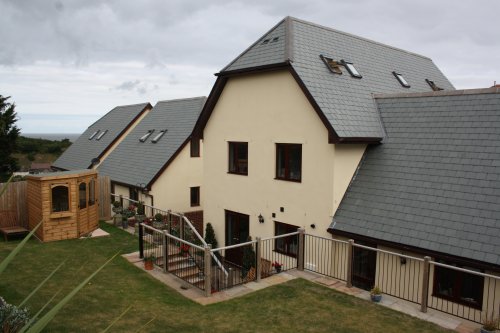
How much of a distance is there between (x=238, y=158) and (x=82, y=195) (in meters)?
8.00

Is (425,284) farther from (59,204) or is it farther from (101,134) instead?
(101,134)

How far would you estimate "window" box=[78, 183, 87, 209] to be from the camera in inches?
730

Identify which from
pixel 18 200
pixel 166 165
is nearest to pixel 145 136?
pixel 166 165

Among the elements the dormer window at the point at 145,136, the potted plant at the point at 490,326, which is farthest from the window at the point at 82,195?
the potted plant at the point at 490,326

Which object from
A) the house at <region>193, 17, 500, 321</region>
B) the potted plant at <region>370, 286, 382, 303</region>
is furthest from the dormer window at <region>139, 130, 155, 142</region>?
the potted plant at <region>370, 286, 382, 303</region>

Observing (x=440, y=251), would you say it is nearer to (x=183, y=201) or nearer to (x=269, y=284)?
(x=269, y=284)

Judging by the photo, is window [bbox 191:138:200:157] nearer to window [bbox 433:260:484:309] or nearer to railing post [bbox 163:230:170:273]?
railing post [bbox 163:230:170:273]

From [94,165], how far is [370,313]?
2359 cm

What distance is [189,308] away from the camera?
10.3 metres

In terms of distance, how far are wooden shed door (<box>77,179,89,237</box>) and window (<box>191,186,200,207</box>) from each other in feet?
21.4

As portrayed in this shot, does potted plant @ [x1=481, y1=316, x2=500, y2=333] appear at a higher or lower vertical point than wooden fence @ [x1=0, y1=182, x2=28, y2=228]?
lower

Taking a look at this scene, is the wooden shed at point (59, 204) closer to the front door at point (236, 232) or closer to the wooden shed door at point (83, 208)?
the wooden shed door at point (83, 208)

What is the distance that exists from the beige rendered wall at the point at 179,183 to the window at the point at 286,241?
9395 mm

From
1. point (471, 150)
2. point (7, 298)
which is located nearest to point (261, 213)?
point (471, 150)
